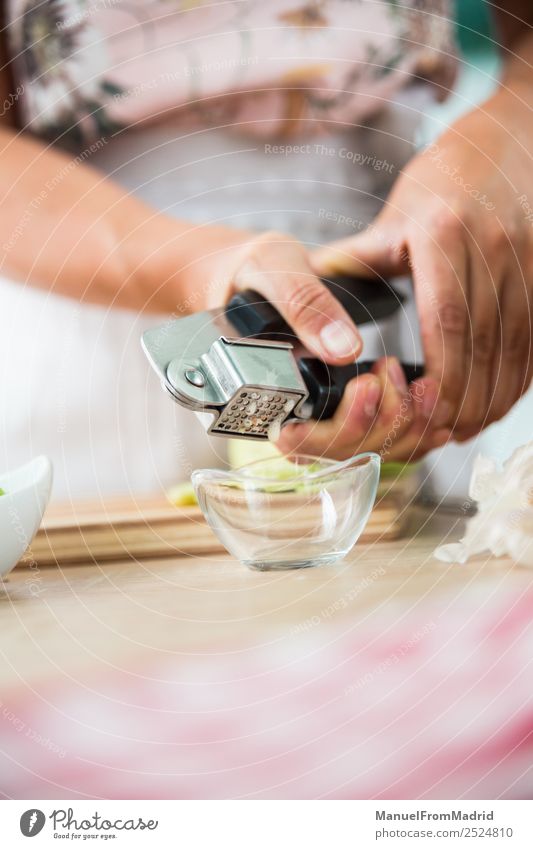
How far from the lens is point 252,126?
2.19ft

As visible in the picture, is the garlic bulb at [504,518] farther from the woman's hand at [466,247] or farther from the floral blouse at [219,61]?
the floral blouse at [219,61]

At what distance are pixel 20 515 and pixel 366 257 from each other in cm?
32

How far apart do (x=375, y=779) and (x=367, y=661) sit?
0.17 feet

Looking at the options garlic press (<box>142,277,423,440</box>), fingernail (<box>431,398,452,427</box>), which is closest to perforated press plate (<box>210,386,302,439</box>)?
garlic press (<box>142,277,423,440</box>)

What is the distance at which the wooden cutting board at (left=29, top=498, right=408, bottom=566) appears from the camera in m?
0.53

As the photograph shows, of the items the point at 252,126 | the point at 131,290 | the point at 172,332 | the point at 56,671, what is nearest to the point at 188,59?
the point at 252,126

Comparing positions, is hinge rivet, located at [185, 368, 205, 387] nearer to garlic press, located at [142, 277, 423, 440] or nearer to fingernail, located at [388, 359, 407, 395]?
garlic press, located at [142, 277, 423, 440]

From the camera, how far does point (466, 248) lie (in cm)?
62

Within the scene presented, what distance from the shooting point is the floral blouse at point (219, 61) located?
63cm

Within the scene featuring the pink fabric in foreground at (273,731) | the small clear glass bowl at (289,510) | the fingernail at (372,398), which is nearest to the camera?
the pink fabric in foreground at (273,731)

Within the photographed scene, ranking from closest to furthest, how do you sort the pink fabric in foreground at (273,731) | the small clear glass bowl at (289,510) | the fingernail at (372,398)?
the pink fabric in foreground at (273,731)
the small clear glass bowl at (289,510)
the fingernail at (372,398)

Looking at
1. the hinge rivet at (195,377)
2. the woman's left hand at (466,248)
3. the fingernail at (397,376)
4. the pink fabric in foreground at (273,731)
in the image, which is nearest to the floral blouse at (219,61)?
the woman's left hand at (466,248)

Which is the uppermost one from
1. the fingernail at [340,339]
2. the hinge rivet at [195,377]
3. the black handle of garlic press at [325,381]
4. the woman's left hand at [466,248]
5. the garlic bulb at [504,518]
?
the woman's left hand at [466,248]

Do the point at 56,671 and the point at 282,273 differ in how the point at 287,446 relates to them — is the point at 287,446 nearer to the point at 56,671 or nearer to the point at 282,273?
the point at 282,273
